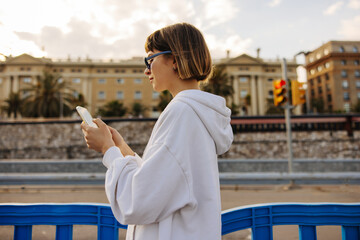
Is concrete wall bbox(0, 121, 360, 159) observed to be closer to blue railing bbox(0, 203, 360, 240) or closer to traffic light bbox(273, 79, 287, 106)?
traffic light bbox(273, 79, 287, 106)

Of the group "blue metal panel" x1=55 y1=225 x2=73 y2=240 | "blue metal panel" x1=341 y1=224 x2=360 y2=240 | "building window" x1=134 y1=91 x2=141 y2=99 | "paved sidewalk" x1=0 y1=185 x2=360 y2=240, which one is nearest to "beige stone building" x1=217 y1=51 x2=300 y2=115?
"building window" x1=134 y1=91 x2=141 y2=99

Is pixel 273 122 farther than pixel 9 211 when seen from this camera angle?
Yes

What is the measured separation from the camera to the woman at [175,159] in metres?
0.85

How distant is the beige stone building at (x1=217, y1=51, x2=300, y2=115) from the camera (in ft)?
196

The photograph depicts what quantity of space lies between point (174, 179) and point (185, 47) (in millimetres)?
530

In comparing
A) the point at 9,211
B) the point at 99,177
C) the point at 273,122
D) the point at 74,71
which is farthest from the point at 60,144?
the point at 74,71

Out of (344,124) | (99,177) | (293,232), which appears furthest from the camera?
(344,124)

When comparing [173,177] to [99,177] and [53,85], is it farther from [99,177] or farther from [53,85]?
[53,85]

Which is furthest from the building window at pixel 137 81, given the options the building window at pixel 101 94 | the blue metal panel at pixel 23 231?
the blue metal panel at pixel 23 231

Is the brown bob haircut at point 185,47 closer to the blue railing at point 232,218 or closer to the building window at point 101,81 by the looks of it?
the blue railing at point 232,218

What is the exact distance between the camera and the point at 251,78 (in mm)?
60312

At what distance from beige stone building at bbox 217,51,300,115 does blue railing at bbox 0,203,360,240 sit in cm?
5848

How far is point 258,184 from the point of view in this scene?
6344mm

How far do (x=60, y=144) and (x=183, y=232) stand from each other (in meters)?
28.6
